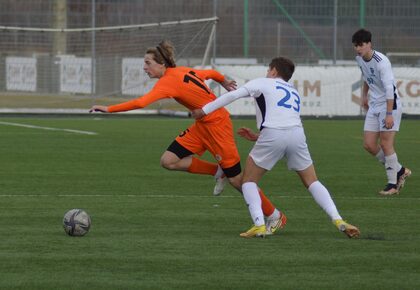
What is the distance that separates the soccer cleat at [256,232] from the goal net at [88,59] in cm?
2318

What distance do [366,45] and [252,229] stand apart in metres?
4.68

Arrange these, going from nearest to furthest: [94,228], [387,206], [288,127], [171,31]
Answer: [288,127] < [94,228] < [387,206] < [171,31]

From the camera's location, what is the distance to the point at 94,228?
1096cm

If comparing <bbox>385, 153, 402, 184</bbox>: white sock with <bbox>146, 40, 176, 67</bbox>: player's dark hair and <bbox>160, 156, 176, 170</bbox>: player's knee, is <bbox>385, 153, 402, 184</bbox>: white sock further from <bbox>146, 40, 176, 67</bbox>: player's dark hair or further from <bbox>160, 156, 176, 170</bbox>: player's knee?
<bbox>146, 40, 176, 67</bbox>: player's dark hair

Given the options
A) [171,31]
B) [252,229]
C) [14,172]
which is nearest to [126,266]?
[252,229]

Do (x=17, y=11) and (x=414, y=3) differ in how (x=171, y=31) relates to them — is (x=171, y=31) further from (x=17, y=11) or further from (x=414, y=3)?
(x=414, y=3)

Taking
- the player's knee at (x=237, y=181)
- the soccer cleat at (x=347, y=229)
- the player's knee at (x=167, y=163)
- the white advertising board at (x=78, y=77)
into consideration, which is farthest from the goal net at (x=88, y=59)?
the soccer cleat at (x=347, y=229)

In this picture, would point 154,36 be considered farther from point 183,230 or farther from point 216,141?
point 183,230

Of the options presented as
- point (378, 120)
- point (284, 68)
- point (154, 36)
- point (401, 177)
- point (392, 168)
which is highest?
point (154, 36)

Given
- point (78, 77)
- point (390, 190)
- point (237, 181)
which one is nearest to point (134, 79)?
point (78, 77)

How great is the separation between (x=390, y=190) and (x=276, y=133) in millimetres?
4734

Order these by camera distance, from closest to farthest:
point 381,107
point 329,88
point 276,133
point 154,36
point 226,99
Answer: point 226,99 < point 276,133 < point 381,107 < point 329,88 < point 154,36

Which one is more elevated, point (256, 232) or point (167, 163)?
point (167, 163)

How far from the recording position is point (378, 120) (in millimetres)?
14852
